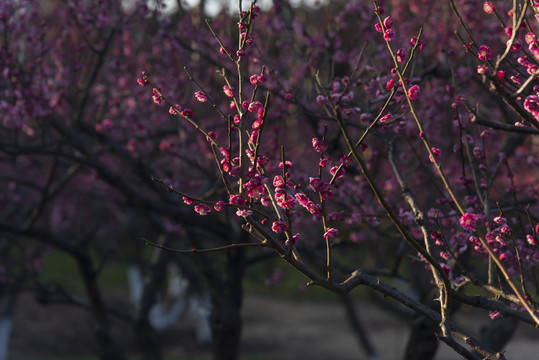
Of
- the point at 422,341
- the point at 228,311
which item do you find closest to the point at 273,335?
the point at 228,311

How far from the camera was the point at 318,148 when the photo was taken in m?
3.15

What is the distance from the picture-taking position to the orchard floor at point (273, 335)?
766 inches

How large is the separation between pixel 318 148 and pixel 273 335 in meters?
19.2

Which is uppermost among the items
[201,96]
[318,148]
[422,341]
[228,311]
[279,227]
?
[228,311]

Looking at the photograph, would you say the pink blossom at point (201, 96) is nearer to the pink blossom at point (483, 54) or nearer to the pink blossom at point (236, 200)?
the pink blossom at point (236, 200)

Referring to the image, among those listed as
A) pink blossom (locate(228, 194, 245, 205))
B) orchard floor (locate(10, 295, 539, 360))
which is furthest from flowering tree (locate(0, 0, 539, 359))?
orchard floor (locate(10, 295, 539, 360))

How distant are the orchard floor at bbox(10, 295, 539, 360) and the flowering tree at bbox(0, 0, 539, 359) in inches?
316

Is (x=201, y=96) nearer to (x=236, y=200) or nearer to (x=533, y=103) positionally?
(x=236, y=200)

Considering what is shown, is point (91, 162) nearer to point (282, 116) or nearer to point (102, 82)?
point (282, 116)

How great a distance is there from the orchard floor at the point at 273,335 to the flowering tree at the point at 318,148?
26.3 ft

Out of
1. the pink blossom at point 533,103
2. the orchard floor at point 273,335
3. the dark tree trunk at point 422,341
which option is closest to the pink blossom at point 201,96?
the pink blossom at point 533,103

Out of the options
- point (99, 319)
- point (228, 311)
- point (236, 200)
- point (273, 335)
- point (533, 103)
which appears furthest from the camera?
point (273, 335)

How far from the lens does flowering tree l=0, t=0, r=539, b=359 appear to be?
3146 mm

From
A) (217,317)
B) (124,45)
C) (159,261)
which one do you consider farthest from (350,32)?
(217,317)
